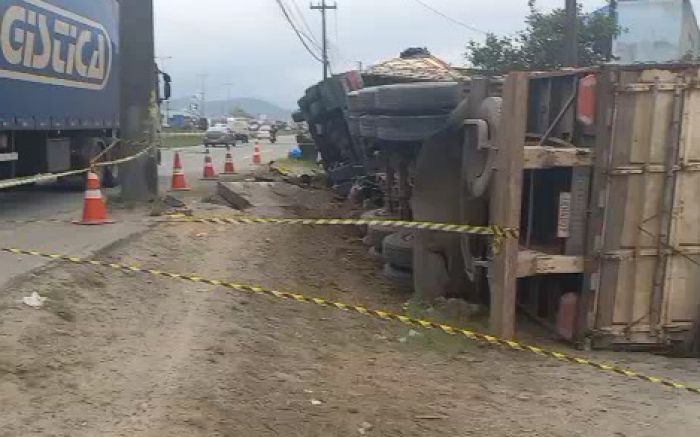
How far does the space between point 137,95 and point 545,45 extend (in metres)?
11.8

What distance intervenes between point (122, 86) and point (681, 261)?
8537 millimetres

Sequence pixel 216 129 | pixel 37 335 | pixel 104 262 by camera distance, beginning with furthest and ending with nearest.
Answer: pixel 216 129
pixel 104 262
pixel 37 335

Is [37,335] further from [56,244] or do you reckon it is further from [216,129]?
[216,129]

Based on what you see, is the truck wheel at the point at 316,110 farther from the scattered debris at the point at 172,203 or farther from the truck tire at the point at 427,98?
the truck tire at the point at 427,98

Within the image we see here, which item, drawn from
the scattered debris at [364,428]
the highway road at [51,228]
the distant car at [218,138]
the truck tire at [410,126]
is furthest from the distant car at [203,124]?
the scattered debris at [364,428]

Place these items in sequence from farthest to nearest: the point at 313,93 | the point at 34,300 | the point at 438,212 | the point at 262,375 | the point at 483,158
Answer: the point at 313,93 → the point at 438,212 → the point at 483,158 → the point at 34,300 → the point at 262,375

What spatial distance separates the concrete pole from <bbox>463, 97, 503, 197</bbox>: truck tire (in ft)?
21.2

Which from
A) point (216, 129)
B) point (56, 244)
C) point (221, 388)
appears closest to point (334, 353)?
point (221, 388)

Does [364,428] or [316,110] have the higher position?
[316,110]

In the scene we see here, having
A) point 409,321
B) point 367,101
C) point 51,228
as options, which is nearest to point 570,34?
point 367,101

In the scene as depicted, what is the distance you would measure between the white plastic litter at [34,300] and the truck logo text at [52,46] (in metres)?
6.62

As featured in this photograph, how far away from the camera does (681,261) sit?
6.12 meters

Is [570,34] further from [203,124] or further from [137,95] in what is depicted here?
[203,124]

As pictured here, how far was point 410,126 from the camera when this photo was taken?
7285 mm
